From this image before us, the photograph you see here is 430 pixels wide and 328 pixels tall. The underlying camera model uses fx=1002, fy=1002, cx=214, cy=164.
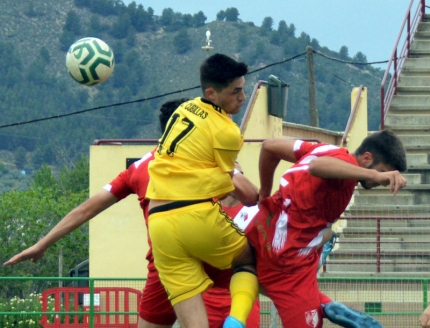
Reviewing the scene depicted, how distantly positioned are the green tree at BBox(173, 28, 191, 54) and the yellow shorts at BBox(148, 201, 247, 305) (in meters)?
125

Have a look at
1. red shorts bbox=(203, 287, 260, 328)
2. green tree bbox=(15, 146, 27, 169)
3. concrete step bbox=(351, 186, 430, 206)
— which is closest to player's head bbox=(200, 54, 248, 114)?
red shorts bbox=(203, 287, 260, 328)

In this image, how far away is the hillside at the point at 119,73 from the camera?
116 m

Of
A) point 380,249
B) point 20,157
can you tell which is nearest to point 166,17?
point 20,157

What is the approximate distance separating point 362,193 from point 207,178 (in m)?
12.5

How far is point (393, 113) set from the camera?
1928cm

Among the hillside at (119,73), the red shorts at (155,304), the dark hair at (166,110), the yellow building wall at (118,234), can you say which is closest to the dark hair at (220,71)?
the dark hair at (166,110)

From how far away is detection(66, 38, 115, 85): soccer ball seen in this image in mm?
15672

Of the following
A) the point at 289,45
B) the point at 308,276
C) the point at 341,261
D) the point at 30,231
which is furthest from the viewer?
the point at 289,45

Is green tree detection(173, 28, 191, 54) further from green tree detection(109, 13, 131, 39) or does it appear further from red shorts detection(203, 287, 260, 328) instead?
red shorts detection(203, 287, 260, 328)

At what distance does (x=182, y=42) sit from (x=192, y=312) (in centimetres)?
12583

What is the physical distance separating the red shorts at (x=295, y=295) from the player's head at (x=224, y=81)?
1.14 metres

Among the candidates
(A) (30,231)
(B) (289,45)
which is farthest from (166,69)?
(A) (30,231)

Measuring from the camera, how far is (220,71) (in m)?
5.73

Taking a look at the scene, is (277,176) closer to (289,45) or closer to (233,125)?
(233,125)
